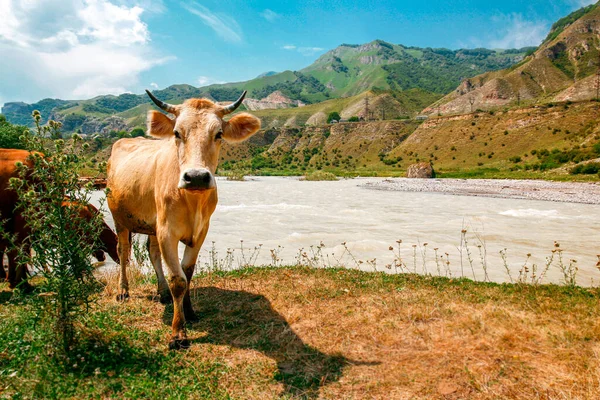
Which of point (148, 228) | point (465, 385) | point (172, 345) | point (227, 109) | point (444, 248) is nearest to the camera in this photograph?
point (465, 385)

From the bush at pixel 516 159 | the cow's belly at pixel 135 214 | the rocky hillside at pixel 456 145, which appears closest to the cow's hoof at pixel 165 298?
the cow's belly at pixel 135 214

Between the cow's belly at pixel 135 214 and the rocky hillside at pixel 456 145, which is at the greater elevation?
the rocky hillside at pixel 456 145

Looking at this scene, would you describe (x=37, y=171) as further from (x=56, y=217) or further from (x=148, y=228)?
(x=148, y=228)

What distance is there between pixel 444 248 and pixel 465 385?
9.53 meters

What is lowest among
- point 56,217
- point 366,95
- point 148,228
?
point 148,228

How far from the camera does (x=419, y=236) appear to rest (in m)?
14.5

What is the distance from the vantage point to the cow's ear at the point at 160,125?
191 inches

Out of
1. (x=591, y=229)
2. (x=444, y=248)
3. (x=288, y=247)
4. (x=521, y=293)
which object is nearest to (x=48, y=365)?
(x=521, y=293)

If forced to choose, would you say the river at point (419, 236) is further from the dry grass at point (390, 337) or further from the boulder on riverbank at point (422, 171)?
the boulder on riverbank at point (422, 171)

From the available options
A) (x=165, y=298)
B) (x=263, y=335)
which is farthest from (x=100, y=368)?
(x=165, y=298)

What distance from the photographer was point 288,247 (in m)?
12.7

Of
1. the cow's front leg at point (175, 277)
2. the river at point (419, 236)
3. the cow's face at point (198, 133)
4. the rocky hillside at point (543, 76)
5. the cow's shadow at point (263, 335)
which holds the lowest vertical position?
the river at point (419, 236)

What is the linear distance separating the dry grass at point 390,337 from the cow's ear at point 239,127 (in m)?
2.74

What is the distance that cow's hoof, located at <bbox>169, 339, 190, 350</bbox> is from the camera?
4.36 metres
